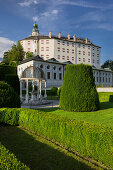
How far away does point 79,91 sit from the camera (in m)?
10.5

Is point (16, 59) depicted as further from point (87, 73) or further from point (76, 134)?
point (76, 134)

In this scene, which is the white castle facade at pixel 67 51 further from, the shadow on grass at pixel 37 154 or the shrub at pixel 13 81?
the shadow on grass at pixel 37 154

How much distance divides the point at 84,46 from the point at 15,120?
73.3 metres

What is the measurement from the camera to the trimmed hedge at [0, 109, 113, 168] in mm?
3750

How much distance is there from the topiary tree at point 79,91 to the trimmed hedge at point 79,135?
451 centimetres

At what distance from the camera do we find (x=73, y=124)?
4730 mm

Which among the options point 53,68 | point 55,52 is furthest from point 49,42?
point 53,68

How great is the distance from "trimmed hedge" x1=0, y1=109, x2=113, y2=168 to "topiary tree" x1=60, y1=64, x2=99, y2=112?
4506 mm

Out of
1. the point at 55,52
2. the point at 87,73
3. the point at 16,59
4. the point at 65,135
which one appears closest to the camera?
the point at 65,135

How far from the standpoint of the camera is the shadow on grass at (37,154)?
3830 millimetres

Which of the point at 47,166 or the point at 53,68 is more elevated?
the point at 53,68

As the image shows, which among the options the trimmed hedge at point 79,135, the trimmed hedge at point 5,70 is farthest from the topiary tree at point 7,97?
the trimmed hedge at point 5,70

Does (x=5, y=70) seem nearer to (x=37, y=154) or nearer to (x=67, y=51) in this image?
(x=67, y=51)

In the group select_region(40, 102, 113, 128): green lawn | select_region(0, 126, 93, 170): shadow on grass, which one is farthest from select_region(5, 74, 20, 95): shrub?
select_region(0, 126, 93, 170): shadow on grass
